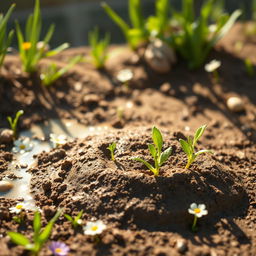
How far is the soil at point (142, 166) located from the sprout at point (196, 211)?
0.04 m

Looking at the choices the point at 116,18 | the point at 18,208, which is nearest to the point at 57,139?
the point at 18,208

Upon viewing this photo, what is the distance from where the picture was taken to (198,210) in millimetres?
1990

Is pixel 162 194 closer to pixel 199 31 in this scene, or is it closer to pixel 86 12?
pixel 199 31

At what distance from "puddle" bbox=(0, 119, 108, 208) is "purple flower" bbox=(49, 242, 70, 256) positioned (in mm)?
375

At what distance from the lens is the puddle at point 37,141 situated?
7.41 feet

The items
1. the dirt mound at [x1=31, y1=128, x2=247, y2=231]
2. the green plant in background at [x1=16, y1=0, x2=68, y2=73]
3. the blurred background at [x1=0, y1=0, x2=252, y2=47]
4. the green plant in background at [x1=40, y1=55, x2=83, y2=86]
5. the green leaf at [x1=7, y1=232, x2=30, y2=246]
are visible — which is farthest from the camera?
the blurred background at [x1=0, y1=0, x2=252, y2=47]

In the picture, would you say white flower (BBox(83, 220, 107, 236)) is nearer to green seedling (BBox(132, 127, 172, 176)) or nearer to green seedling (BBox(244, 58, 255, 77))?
green seedling (BBox(132, 127, 172, 176))

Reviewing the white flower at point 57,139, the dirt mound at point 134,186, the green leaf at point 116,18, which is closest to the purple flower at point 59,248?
the dirt mound at point 134,186

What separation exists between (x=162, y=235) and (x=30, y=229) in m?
0.61

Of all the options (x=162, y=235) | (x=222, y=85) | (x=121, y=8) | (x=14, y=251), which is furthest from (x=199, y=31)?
(x=14, y=251)

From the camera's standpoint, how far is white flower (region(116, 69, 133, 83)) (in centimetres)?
320

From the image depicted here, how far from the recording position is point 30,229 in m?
2.00

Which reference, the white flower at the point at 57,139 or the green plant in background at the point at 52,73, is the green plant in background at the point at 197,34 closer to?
the green plant in background at the point at 52,73

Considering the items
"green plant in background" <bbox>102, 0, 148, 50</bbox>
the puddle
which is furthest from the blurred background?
the puddle
